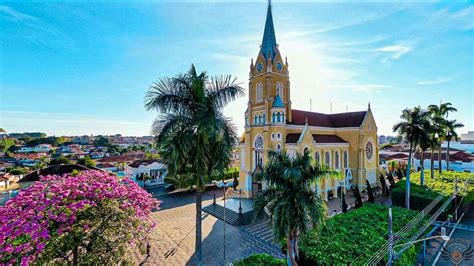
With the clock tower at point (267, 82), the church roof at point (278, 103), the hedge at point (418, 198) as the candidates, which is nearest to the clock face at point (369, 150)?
the hedge at point (418, 198)

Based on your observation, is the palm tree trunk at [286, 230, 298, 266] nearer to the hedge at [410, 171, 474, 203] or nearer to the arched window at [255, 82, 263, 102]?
the arched window at [255, 82, 263, 102]

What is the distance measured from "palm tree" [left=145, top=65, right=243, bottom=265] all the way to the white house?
26.0 meters

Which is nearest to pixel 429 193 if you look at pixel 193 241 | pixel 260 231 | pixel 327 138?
pixel 327 138

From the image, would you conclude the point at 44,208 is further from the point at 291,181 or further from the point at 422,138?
the point at 422,138

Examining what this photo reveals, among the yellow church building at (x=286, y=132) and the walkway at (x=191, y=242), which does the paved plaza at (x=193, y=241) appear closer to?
the walkway at (x=191, y=242)

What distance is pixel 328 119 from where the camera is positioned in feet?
112

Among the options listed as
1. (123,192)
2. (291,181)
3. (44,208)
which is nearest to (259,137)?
(291,181)

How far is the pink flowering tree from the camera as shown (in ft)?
21.5

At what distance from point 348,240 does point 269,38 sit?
2443 centimetres

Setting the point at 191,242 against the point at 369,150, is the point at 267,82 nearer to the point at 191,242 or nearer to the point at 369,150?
the point at 369,150

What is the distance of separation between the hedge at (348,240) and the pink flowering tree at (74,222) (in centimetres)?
727

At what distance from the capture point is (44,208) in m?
7.37

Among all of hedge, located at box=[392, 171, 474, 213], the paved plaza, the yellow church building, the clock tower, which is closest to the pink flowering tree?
the paved plaza

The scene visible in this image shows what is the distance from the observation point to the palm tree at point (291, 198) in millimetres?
9008
